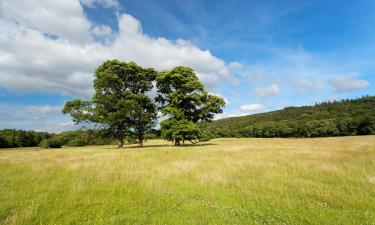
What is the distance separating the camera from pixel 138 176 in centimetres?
1159

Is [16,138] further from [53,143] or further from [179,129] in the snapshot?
[179,129]

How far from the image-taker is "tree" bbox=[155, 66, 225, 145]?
Answer: 110 ft

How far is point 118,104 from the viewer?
→ 33.8 m

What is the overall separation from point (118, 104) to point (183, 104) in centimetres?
925

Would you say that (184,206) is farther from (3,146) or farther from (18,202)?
(3,146)

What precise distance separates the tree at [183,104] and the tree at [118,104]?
9.49 ft

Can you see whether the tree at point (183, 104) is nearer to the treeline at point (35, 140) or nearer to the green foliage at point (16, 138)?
the treeline at point (35, 140)

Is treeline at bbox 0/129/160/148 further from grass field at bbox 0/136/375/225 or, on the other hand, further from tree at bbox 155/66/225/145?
grass field at bbox 0/136/375/225

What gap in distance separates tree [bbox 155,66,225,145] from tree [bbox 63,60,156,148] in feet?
9.49

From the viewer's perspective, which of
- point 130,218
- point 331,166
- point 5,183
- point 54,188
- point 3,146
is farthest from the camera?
point 3,146

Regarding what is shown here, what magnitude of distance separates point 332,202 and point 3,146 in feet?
303

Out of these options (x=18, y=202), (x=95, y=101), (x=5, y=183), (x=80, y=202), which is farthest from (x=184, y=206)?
(x=95, y=101)

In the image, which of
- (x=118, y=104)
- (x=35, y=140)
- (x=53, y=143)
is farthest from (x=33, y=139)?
(x=118, y=104)

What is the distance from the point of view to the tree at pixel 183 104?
110 feet
